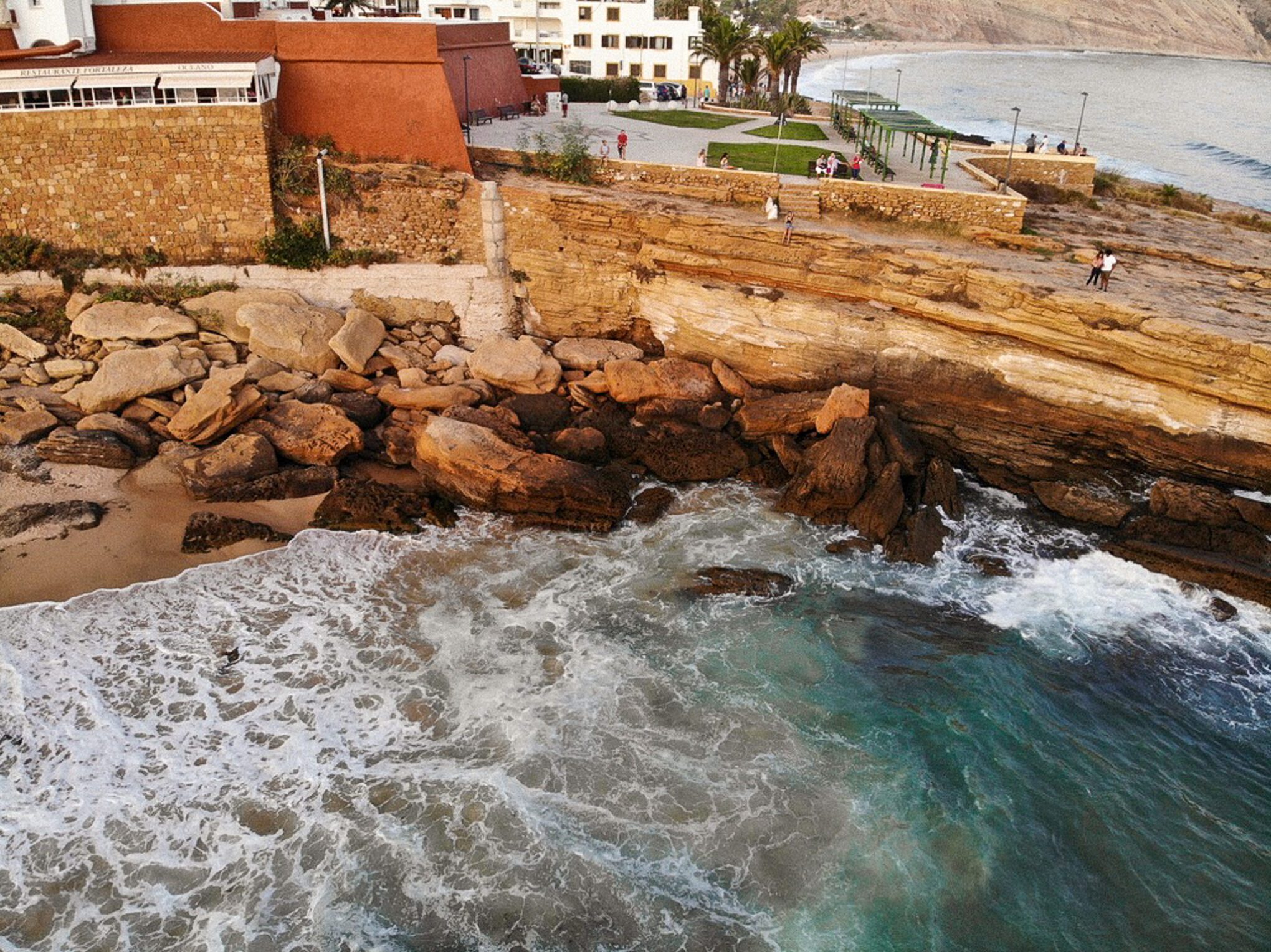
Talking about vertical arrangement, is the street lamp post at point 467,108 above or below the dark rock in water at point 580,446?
above

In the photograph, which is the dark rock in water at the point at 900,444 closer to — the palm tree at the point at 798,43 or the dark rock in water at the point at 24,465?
the dark rock in water at the point at 24,465

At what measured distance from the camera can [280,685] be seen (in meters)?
12.6

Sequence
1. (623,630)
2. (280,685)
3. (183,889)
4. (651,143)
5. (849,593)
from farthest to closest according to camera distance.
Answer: (651,143), (849,593), (623,630), (280,685), (183,889)

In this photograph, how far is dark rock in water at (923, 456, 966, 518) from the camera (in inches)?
663

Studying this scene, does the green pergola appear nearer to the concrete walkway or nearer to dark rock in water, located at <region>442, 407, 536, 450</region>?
the concrete walkway

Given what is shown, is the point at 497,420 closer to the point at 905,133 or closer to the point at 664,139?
the point at 664,139

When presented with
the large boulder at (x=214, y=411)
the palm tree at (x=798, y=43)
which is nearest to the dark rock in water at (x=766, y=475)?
the large boulder at (x=214, y=411)

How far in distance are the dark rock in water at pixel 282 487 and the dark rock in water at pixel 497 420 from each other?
257 centimetres

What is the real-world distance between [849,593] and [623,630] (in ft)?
12.1

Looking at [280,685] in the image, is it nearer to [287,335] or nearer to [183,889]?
[183,889]

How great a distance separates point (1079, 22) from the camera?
13150cm

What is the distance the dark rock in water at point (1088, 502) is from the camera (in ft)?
53.7

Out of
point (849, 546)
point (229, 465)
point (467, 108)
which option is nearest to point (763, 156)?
point (467, 108)

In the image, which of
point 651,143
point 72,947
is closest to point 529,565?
point 72,947
